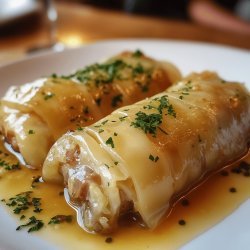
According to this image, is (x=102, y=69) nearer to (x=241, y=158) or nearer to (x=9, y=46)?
(x=241, y=158)

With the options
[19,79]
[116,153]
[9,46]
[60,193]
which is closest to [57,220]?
[60,193]

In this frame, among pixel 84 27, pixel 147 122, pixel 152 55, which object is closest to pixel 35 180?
pixel 147 122

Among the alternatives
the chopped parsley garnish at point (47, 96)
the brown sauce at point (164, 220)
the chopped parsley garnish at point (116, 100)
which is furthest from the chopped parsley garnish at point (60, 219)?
the chopped parsley garnish at point (116, 100)

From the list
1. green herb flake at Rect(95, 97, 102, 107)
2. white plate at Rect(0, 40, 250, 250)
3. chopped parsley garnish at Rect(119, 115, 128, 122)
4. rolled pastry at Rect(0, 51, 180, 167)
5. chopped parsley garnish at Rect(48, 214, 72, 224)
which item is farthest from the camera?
white plate at Rect(0, 40, 250, 250)

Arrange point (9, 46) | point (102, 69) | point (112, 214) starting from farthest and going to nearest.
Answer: point (9, 46), point (102, 69), point (112, 214)

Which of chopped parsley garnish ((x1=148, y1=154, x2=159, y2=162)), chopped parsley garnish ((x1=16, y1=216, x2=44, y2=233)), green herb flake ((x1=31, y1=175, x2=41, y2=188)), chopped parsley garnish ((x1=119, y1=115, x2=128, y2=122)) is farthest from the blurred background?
chopped parsley garnish ((x1=148, y1=154, x2=159, y2=162))

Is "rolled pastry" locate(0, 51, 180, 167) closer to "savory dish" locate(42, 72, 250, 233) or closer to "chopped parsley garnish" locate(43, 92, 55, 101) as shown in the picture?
"chopped parsley garnish" locate(43, 92, 55, 101)

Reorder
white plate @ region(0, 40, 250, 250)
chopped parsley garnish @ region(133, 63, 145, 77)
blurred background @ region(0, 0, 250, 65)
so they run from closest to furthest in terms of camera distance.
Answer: chopped parsley garnish @ region(133, 63, 145, 77), white plate @ region(0, 40, 250, 250), blurred background @ region(0, 0, 250, 65)
